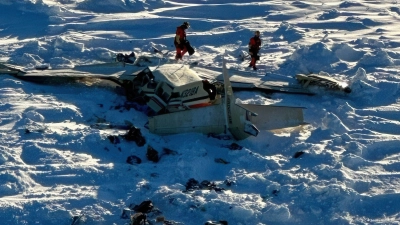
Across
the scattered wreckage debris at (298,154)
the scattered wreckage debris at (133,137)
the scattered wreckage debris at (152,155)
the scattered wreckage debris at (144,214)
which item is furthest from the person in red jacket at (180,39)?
the scattered wreckage debris at (144,214)

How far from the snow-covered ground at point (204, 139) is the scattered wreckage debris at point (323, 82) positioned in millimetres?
182

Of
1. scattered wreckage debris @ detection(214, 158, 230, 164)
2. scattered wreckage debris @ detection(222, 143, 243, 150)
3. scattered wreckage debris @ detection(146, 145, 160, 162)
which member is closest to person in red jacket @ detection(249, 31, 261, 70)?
scattered wreckage debris @ detection(222, 143, 243, 150)

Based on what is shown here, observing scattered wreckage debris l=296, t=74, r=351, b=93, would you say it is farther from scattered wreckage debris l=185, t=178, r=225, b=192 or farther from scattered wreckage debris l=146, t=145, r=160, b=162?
scattered wreckage debris l=185, t=178, r=225, b=192

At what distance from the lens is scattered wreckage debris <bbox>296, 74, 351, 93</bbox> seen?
16828 mm

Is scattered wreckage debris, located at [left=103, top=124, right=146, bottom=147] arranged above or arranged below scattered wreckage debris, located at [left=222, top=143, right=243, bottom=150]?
above

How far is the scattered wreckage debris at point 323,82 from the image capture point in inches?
663

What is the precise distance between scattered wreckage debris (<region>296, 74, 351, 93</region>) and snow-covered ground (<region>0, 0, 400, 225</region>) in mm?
182

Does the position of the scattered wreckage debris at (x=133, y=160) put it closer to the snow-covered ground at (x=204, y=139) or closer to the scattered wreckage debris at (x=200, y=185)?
the snow-covered ground at (x=204, y=139)

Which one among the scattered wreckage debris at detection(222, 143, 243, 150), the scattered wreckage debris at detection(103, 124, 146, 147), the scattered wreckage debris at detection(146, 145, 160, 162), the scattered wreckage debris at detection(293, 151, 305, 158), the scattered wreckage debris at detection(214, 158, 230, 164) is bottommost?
the scattered wreckage debris at detection(293, 151, 305, 158)

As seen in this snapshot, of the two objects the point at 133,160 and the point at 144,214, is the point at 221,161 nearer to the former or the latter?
the point at 133,160

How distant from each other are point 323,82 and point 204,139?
4111mm

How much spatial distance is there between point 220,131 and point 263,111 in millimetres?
1074

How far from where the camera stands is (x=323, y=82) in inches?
664

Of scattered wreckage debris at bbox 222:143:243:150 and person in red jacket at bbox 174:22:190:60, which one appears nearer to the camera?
scattered wreckage debris at bbox 222:143:243:150
